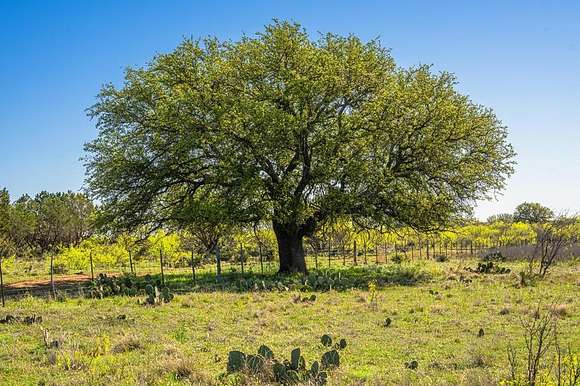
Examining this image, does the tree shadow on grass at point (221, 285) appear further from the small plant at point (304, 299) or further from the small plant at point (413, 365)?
the small plant at point (413, 365)

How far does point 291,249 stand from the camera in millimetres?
27781

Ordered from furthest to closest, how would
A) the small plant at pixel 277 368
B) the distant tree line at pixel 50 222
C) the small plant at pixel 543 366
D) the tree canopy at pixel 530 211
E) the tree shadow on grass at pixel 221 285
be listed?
the tree canopy at pixel 530 211
the distant tree line at pixel 50 222
the tree shadow on grass at pixel 221 285
the small plant at pixel 277 368
the small plant at pixel 543 366

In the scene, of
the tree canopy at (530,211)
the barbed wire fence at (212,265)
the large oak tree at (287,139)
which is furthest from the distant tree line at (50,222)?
the tree canopy at (530,211)

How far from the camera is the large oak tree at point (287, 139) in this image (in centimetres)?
2456

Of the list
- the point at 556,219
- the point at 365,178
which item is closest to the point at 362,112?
the point at 365,178

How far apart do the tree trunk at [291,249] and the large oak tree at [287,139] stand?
41cm

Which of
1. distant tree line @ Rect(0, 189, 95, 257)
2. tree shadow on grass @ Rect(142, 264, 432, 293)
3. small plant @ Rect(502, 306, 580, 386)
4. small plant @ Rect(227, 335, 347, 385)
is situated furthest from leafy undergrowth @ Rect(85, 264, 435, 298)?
distant tree line @ Rect(0, 189, 95, 257)

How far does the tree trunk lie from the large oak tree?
1.34 feet

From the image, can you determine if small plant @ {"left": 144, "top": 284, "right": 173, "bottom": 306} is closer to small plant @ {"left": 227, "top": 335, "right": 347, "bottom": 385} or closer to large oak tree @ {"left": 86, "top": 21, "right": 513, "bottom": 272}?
large oak tree @ {"left": 86, "top": 21, "right": 513, "bottom": 272}

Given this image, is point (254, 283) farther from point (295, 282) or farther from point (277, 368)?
point (277, 368)

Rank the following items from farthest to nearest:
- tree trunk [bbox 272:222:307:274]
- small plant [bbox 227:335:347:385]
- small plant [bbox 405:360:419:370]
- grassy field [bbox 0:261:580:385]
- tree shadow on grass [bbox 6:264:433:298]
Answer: tree trunk [bbox 272:222:307:274] → tree shadow on grass [bbox 6:264:433:298] → small plant [bbox 405:360:419:370] → grassy field [bbox 0:261:580:385] → small plant [bbox 227:335:347:385]

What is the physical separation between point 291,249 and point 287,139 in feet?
21.5

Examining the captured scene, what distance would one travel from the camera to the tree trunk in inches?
1086

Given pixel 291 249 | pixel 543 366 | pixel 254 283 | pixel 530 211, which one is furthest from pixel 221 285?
pixel 530 211
